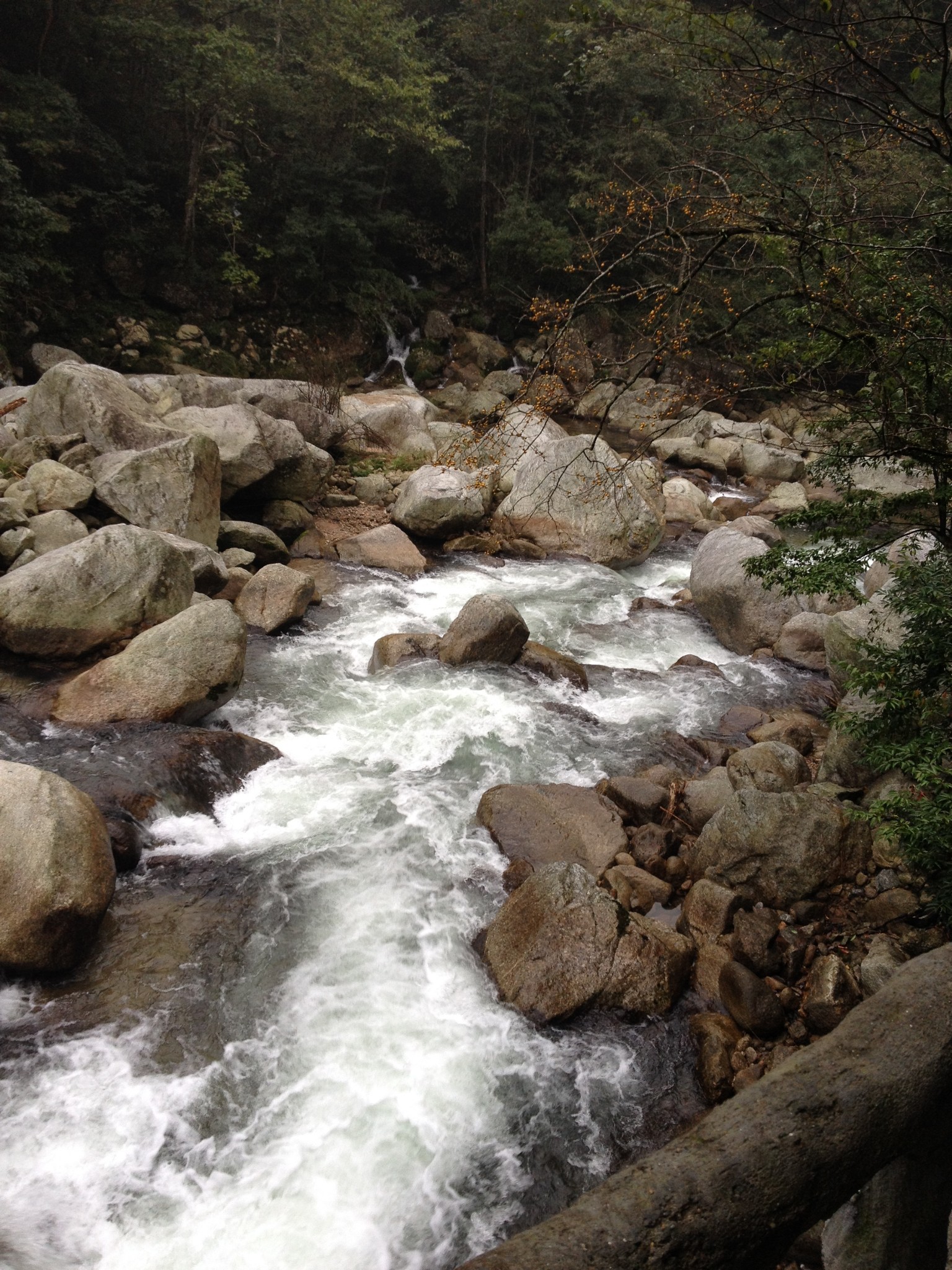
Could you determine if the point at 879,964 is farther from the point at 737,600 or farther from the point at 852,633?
the point at 737,600

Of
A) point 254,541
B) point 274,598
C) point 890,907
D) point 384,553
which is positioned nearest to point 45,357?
point 254,541

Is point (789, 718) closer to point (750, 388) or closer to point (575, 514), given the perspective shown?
point (750, 388)

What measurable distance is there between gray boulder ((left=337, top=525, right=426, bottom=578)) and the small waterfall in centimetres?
1246

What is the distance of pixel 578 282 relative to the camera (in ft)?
89.4

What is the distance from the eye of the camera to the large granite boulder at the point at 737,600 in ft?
33.5

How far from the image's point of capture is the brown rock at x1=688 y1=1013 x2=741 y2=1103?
14.3 ft

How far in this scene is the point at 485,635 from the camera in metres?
9.05

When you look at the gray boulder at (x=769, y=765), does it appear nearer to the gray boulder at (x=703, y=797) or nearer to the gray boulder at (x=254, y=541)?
the gray boulder at (x=703, y=797)

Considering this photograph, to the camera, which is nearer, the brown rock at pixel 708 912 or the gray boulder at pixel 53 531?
the brown rock at pixel 708 912

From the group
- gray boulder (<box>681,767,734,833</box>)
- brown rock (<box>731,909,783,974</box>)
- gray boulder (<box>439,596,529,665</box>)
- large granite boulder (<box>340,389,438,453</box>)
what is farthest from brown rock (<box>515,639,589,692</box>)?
large granite boulder (<box>340,389,438,453</box>)

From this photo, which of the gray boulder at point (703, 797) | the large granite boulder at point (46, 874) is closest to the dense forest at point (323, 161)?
the gray boulder at point (703, 797)

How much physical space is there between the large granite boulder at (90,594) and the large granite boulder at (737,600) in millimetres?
7057

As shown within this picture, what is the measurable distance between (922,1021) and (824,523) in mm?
4389

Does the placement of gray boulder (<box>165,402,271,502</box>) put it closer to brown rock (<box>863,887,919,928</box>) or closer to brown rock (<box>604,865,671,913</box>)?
brown rock (<box>604,865,671,913</box>)
